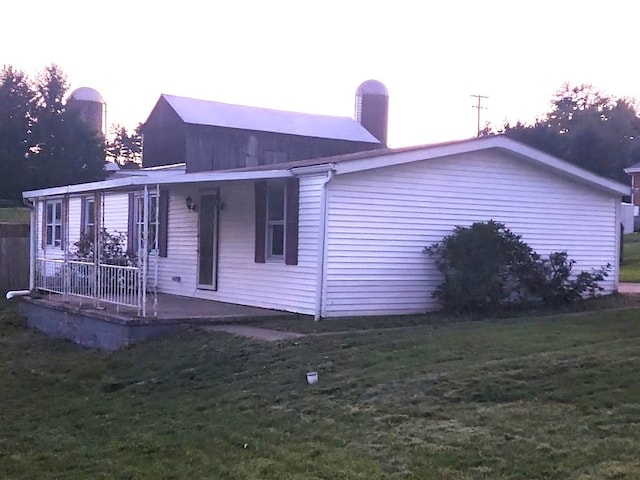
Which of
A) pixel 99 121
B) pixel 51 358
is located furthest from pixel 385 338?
pixel 99 121

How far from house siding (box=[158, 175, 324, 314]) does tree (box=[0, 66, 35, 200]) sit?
2229 centimetres

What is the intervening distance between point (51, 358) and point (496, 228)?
7.07 meters

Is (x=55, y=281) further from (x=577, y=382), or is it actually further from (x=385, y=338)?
(x=577, y=382)

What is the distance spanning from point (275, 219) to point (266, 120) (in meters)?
22.3

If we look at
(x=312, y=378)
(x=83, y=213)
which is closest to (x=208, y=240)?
(x=83, y=213)

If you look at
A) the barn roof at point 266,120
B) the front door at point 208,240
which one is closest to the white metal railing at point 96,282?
the front door at point 208,240

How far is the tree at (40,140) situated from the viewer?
3759 cm

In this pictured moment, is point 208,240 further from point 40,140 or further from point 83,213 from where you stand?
point 40,140

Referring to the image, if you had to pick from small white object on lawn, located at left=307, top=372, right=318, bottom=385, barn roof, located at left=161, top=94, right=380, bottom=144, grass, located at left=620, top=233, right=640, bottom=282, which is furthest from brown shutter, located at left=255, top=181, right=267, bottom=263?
barn roof, located at left=161, top=94, right=380, bottom=144

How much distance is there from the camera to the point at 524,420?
21.2 ft

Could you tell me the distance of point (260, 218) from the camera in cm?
1420

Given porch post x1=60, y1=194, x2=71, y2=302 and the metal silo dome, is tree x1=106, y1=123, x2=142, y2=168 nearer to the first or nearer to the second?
the metal silo dome

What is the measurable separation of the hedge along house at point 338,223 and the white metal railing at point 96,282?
3cm

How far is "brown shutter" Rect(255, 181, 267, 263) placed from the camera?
46.3ft
